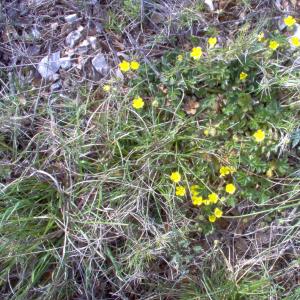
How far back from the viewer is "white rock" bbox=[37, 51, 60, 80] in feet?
7.15

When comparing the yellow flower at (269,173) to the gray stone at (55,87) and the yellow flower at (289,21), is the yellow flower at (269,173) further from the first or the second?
the gray stone at (55,87)

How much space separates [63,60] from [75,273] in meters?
0.98

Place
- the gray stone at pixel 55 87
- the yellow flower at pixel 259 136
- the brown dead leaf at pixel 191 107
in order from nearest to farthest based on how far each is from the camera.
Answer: the yellow flower at pixel 259 136
the brown dead leaf at pixel 191 107
the gray stone at pixel 55 87

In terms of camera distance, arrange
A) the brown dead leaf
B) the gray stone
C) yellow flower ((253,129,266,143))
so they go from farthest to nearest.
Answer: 1. the gray stone
2. the brown dead leaf
3. yellow flower ((253,129,266,143))

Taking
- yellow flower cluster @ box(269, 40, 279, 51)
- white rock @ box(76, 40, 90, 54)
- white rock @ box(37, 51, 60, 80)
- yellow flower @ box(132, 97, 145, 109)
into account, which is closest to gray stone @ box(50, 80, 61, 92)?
white rock @ box(37, 51, 60, 80)

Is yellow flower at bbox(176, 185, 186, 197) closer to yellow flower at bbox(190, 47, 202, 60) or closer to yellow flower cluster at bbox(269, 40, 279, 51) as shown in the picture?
yellow flower at bbox(190, 47, 202, 60)

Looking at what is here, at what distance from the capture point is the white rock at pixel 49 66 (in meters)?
2.18

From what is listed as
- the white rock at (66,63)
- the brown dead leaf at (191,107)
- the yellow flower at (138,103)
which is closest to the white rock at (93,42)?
the white rock at (66,63)

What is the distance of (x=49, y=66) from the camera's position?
2184 mm

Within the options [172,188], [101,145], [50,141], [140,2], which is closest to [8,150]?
[50,141]

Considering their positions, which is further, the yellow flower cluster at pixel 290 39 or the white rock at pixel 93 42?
the white rock at pixel 93 42

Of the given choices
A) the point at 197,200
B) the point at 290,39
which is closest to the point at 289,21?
the point at 290,39

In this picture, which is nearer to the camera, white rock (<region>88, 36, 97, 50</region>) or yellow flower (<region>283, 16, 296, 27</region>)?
yellow flower (<region>283, 16, 296, 27</region>)

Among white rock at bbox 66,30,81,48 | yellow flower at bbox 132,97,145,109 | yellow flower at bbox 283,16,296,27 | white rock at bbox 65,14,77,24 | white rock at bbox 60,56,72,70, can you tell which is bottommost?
yellow flower at bbox 132,97,145,109
